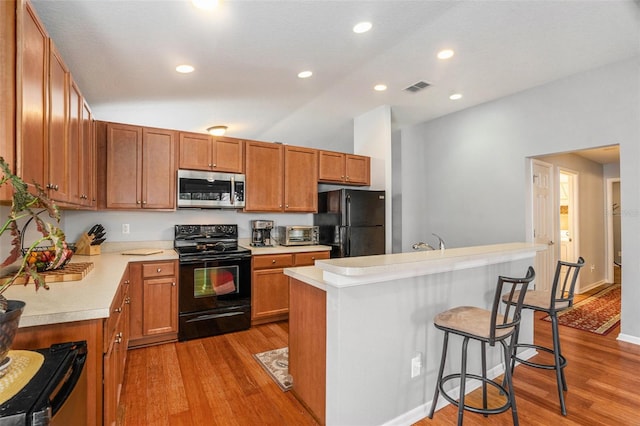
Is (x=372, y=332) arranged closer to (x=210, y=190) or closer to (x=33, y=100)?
(x=33, y=100)

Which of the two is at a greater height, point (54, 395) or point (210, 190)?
point (210, 190)

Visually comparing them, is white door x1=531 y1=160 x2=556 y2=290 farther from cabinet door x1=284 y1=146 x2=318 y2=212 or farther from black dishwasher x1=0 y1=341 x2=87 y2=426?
black dishwasher x1=0 y1=341 x2=87 y2=426

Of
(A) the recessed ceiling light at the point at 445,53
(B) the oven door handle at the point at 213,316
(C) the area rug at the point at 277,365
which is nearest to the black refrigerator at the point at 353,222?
(B) the oven door handle at the point at 213,316

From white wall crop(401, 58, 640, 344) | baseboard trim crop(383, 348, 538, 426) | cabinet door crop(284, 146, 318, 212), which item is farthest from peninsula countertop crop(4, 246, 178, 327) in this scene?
white wall crop(401, 58, 640, 344)

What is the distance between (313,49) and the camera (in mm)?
2664

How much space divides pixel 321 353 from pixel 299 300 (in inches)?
14.9

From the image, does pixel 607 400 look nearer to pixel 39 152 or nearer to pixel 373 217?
pixel 373 217

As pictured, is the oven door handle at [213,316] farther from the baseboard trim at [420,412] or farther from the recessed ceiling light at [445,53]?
the recessed ceiling light at [445,53]

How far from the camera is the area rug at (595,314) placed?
3631 mm

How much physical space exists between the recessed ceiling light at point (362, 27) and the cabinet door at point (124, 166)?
Result: 236 centimetres

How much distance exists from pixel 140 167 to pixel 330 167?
2308mm

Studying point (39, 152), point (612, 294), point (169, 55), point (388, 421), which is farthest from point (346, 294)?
point (612, 294)

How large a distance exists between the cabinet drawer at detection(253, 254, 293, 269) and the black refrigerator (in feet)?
2.21

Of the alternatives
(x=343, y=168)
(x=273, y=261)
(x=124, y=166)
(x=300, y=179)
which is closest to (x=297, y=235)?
(x=273, y=261)
